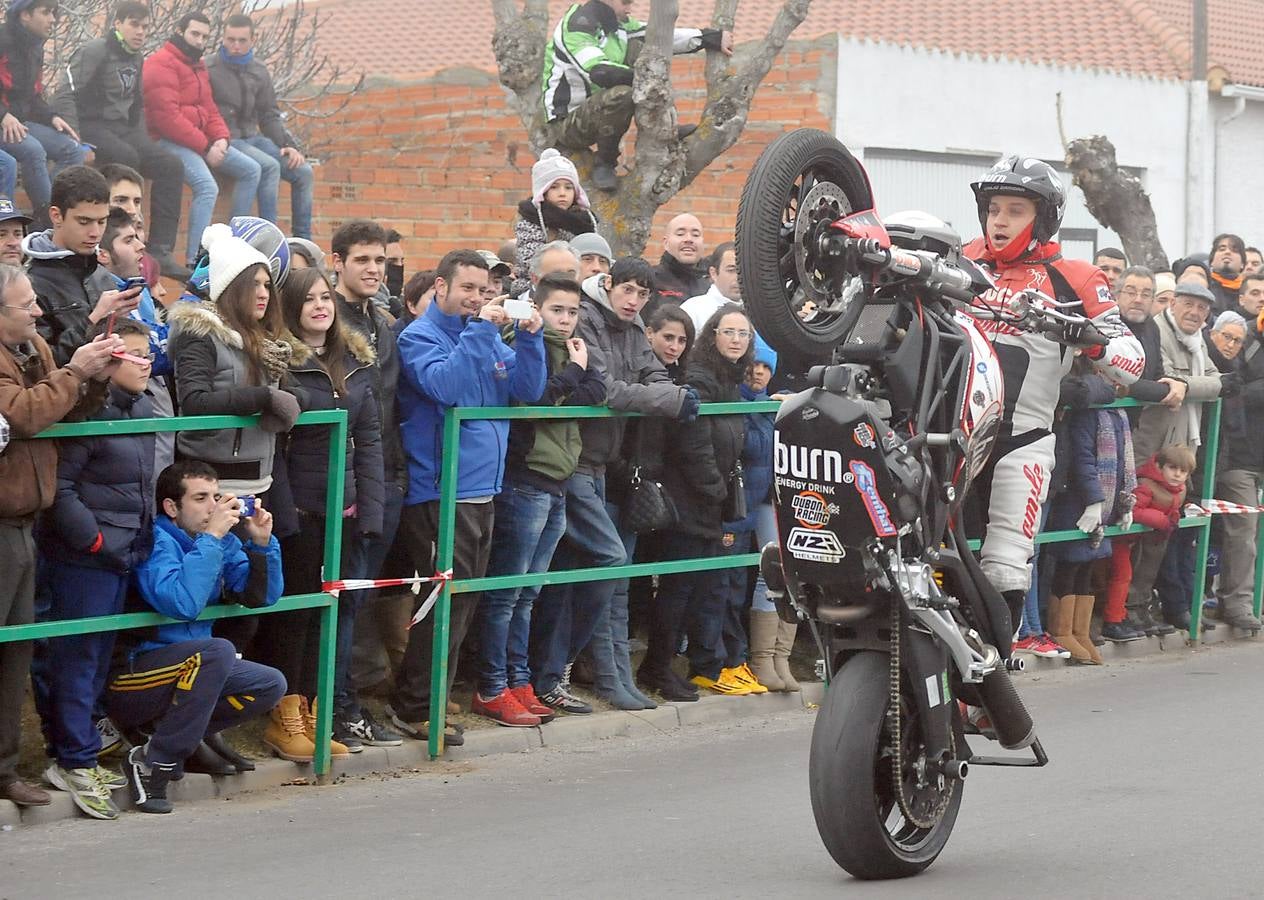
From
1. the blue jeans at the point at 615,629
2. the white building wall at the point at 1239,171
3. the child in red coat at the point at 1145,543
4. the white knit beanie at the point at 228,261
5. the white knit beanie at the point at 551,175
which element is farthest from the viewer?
the white building wall at the point at 1239,171

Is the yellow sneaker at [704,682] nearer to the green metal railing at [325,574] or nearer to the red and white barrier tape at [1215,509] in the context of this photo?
the green metal railing at [325,574]

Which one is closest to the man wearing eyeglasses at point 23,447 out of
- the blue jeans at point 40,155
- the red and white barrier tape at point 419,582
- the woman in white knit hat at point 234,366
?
the woman in white knit hat at point 234,366

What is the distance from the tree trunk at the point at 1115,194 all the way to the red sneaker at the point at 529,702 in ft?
35.7

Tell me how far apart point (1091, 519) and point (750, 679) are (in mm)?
2544

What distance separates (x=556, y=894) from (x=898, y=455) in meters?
1.64

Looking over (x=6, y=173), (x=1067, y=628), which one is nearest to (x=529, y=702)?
(x=1067, y=628)

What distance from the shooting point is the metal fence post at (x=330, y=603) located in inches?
300

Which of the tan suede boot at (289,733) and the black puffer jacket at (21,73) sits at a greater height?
the black puffer jacket at (21,73)

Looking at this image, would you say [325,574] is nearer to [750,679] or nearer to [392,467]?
[392,467]

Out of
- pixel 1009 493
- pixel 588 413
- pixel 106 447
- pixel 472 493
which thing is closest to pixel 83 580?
pixel 106 447

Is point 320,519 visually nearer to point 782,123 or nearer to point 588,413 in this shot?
point 588,413

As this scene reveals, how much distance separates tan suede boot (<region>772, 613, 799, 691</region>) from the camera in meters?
9.77

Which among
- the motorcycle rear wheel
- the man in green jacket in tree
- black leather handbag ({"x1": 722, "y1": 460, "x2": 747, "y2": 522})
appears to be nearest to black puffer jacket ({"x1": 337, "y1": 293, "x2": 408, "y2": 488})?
Answer: black leather handbag ({"x1": 722, "y1": 460, "x2": 747, "y2": 522})

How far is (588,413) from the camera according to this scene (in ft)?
28.5
